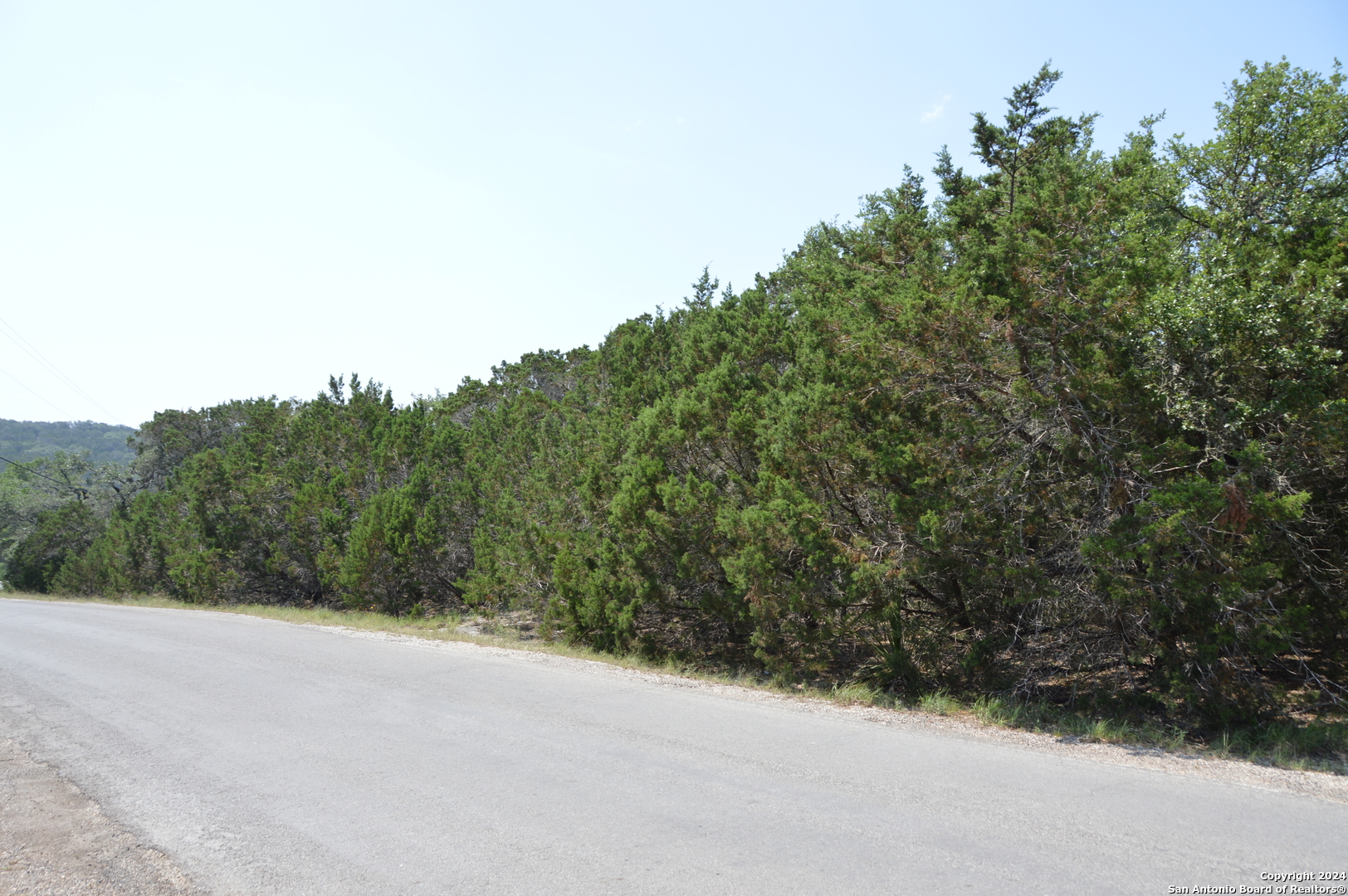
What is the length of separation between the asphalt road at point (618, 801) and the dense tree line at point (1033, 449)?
8.01ft

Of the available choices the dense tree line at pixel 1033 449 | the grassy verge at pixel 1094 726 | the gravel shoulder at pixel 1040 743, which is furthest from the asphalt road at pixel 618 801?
the dense tree line at pixel 1033 449

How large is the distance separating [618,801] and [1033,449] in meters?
6.33

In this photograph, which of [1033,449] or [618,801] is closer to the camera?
[618,801]

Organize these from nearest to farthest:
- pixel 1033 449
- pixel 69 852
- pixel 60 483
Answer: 1. pixel 69 852
2. pixel 1033 449
3. pixel 60 483

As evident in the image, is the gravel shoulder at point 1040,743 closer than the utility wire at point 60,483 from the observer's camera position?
Yes

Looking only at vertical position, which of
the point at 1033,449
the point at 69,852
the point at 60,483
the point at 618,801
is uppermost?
the point at 1033,449

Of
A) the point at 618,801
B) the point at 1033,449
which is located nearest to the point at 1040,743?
the point at 1033,449

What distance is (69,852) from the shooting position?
4809 millimetres

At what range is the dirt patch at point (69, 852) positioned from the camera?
4.30 m

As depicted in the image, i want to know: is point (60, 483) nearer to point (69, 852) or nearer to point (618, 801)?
point (69, 852)

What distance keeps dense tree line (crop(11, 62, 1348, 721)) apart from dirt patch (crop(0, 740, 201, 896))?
7533 millimetres

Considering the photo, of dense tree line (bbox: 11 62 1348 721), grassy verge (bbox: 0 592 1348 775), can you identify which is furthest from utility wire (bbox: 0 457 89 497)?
grassy verge (bbox: 0 592 1348 775)

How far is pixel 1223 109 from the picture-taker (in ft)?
30.0

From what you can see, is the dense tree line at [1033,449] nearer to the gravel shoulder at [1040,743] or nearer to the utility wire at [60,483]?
the gravel shoulder at [1040,743]
